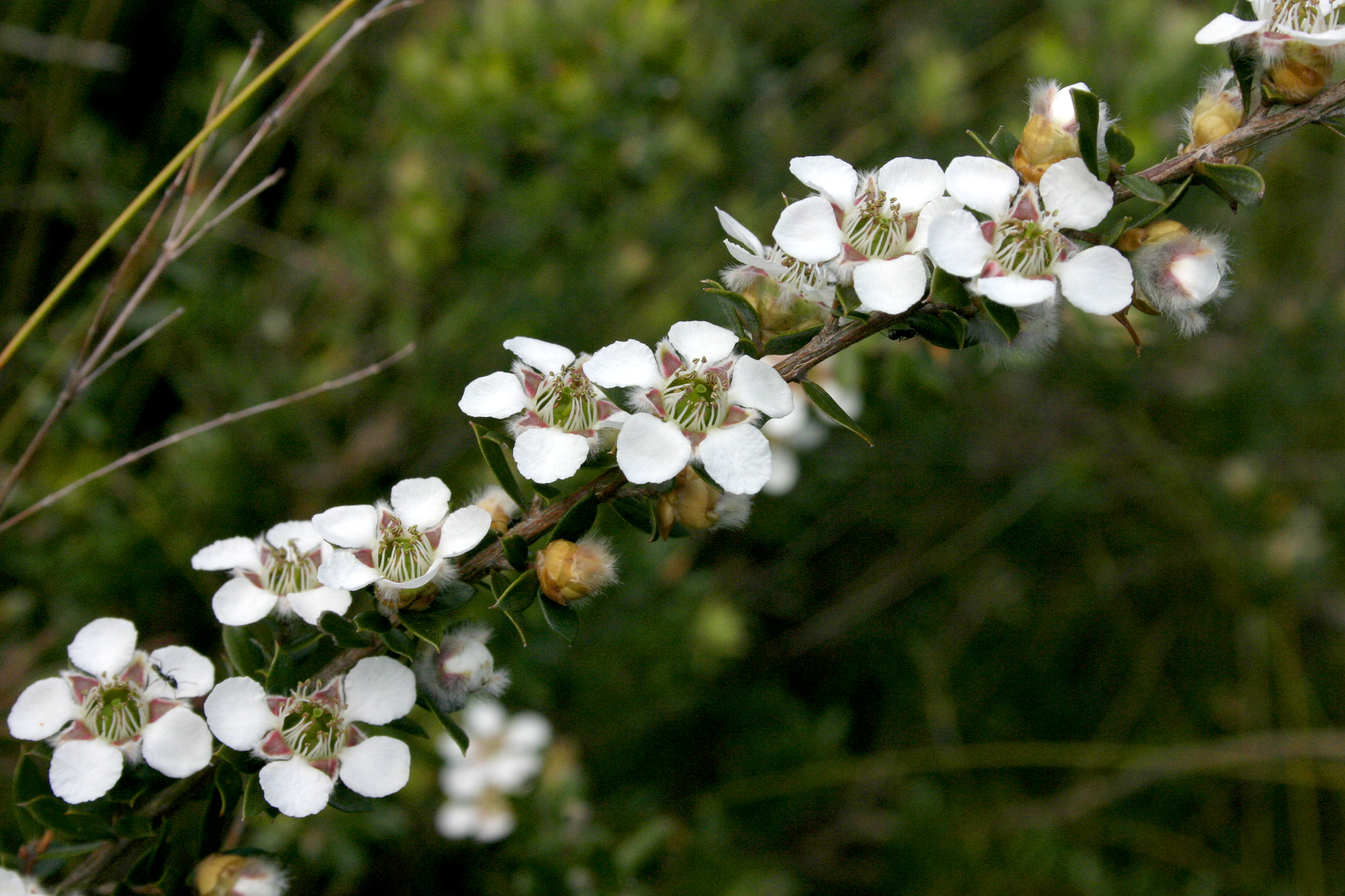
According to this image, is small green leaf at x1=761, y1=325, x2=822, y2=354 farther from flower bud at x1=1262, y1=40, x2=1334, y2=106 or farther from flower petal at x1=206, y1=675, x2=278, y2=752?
flower petal at x1=206, y1=675, x2=278, y2=752

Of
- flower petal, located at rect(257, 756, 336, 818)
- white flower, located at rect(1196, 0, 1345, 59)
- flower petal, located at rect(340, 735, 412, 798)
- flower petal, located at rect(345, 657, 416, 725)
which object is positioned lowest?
flower petal, located at rect(340, 735, 412, 798)

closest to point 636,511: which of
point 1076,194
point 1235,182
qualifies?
point 1076,194

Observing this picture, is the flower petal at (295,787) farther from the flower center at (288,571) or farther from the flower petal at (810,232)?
the flower petal at (810,232)

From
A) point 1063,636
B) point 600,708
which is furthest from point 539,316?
point 1063,636

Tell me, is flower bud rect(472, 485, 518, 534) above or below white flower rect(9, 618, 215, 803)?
above

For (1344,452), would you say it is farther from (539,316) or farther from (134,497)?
(134,497)

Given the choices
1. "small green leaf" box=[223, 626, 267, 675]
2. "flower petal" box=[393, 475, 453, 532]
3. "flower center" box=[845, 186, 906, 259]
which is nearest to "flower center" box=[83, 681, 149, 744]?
"small green leaf" box=[223, 626, 267, 675]

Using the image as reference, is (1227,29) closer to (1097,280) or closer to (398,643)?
(1097,280)
